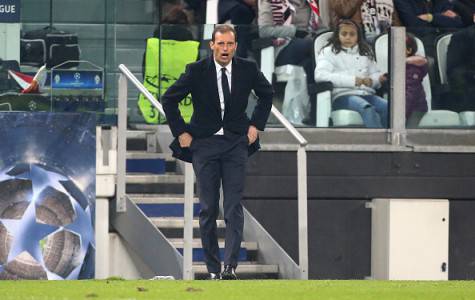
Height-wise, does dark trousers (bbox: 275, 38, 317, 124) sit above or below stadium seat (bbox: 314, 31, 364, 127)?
above

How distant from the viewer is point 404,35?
17688mm

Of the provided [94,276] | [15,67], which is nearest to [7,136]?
[94,276]

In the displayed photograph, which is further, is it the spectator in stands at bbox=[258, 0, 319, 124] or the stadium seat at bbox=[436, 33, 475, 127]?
the stadium seat at bbox=[436, 33, 475, 127]

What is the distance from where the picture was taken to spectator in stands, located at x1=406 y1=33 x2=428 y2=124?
17.7m

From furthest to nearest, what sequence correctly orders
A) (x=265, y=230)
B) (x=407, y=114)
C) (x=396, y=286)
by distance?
(x=407, y=114) < (x=265, y=230) < (x=396, y=286)

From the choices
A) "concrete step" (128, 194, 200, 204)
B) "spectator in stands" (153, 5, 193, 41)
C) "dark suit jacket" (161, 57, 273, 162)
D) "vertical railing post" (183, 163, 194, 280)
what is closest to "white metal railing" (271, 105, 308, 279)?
"vertical railing post" (183, 163, 194, 280)

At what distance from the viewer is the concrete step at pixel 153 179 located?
55.0ft

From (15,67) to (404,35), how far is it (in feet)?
13.1

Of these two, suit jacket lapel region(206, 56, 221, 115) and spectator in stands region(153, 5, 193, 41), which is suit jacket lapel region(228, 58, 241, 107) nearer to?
suit jacket lapel region(206, 56, 221, 115)

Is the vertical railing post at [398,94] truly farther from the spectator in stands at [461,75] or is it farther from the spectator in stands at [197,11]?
the spectator in stands at [197,11]

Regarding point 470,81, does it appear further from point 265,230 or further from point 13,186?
point 13,186

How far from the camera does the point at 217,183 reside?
13078 mm

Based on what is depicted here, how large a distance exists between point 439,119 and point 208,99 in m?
5.18

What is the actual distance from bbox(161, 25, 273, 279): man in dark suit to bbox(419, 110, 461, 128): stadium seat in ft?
15.9
